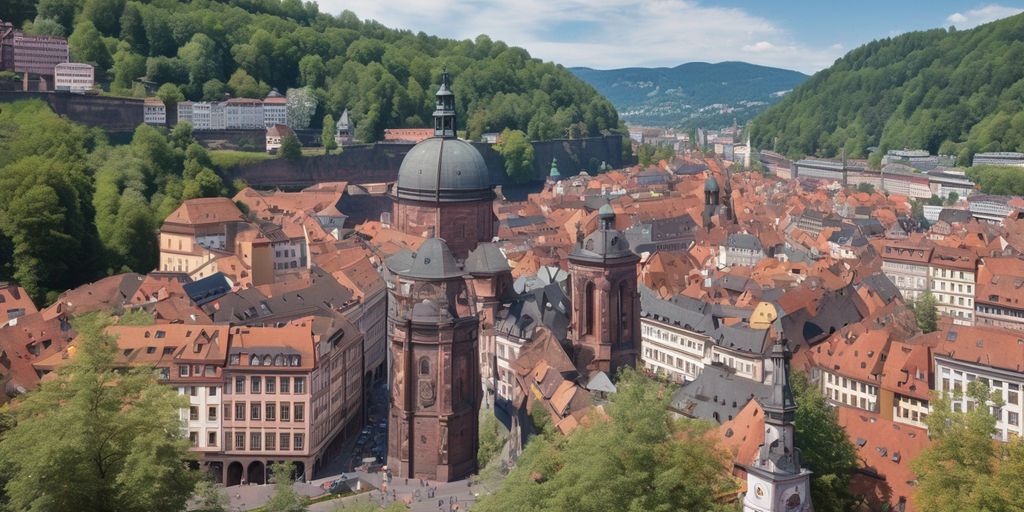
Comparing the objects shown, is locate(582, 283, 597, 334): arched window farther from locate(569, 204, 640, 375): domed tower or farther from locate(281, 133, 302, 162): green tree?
locate(281, 133, 302, 162): green tree

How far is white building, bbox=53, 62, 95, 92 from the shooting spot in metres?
125

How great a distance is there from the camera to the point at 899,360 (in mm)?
60344

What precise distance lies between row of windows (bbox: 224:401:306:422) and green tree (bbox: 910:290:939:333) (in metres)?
41.6

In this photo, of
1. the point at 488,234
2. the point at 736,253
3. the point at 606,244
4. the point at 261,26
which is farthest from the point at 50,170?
the point at 261,26

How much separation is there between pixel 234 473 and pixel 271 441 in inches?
108

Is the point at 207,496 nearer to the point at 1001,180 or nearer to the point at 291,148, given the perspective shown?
the point at 291,148

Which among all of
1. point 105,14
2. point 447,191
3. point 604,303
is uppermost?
point 105,14

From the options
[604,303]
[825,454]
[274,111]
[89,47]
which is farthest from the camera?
[274,111]

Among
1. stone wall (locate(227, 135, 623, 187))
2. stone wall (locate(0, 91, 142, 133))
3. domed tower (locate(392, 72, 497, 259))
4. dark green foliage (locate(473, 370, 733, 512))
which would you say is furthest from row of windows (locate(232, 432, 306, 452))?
stone wall (locate(0, 91, 142, 133))

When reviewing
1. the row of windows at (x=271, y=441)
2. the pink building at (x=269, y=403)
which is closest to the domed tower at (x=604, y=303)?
the pink building at (x=269, y=403)

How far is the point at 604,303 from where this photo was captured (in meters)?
60.9

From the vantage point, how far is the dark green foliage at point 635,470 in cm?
3562

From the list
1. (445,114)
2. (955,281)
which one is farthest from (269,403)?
(955,281)

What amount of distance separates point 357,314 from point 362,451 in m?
15.0
